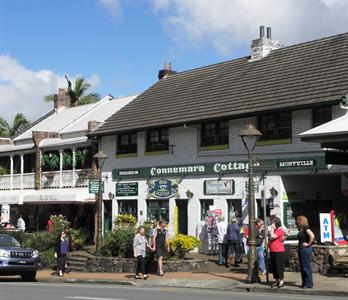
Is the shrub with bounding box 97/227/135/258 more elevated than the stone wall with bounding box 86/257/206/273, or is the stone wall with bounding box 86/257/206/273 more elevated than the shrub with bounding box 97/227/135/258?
the shrub with bounding box 97/227/135/258

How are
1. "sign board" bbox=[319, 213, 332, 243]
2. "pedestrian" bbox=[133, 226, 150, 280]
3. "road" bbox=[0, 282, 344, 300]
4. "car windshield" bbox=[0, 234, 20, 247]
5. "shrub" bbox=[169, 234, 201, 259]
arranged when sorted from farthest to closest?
"shrub" bbox=[169, 234, 201, 259] → "car windshield" bbox=[0, 234, 20, 247] → "pedestrian" bbox=[133, 226, 150, 280] → "sign board" bbox=[319, 213, 332, 243] → "road" bbox=[0, 282, 344, 300]

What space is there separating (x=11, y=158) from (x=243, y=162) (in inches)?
749

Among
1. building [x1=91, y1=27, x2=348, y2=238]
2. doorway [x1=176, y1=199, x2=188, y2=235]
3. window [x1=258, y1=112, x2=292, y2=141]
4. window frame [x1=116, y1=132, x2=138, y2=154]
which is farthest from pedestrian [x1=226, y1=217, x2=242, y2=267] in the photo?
window frame [x1=116, y1=132, x2=138, y2=154]

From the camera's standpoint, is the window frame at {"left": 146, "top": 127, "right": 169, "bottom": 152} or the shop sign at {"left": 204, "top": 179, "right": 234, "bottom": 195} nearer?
the shop sign at {"left": 204, "top": 179, "right": 234, "bottom": 195}

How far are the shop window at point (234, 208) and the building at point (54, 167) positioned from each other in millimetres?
9236

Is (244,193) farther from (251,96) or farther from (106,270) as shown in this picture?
(106,270)

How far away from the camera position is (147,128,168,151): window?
92.9 feet

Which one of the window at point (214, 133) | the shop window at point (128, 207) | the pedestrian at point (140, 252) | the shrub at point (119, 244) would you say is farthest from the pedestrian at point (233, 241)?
the shop window at point (128, 207)

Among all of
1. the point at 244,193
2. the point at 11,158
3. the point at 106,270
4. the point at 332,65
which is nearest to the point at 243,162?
the point at 244,193

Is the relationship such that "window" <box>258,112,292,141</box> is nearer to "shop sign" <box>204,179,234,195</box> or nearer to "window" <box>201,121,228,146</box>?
"window" <box>201,121,228,146</box>

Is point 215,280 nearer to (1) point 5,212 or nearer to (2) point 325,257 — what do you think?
(2) point 325,257

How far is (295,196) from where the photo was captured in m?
23.3

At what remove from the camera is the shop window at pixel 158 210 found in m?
28.0

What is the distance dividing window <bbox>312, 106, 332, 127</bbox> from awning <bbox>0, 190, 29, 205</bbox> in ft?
64.9
